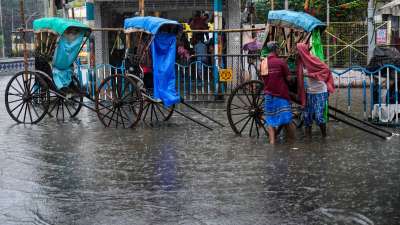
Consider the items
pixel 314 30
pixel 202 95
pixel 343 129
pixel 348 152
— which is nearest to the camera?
pixel 348 152

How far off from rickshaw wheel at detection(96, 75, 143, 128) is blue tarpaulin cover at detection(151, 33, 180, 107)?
1.32ft

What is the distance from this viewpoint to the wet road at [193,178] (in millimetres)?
6523

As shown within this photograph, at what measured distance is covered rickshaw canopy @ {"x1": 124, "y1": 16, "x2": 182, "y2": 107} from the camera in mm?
11951

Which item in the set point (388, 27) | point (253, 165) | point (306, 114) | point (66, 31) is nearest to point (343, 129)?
point (306, 114)

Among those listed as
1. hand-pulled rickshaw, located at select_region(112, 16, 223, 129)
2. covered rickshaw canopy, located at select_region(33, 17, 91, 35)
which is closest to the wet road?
hand-pulled rickshaw, located at select_region(112, 16, 223, 129)

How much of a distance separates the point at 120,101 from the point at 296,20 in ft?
11.9

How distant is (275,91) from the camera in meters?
10.4

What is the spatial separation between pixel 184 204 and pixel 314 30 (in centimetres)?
517

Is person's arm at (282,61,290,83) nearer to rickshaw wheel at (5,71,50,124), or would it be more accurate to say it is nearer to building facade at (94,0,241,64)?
rickshaw wheel at (5,71,50,124)

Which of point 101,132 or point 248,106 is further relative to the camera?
point 101,132

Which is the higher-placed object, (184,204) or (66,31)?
(66,31)

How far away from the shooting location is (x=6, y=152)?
10203 millimetres

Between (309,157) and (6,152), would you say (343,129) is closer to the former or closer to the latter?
(309,157)

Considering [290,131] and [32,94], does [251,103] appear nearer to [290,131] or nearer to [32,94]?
[290,131]
